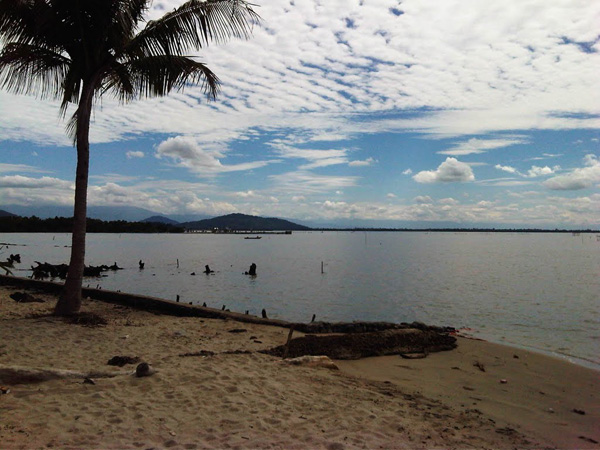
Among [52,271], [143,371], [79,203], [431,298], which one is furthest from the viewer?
[52,271]

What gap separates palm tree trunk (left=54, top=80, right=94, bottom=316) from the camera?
464 inches

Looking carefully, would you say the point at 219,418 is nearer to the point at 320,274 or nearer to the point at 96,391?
the point at 96,391

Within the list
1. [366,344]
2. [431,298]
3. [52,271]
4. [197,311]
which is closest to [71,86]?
→ [197,311]

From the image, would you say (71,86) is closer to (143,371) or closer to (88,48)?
(88,48)

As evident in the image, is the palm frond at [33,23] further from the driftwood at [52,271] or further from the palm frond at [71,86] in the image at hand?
the driftwood at [52,271]

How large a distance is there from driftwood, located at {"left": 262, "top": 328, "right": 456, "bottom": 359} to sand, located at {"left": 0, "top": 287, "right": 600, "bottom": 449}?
440 millimetres

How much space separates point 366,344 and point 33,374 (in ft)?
25.1

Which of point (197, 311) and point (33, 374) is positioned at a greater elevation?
point (33, 374)

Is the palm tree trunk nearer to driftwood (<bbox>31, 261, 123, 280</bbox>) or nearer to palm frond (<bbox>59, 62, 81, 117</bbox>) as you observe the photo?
palm frond (<bbox>59, 62, 81, 117</bbox>)

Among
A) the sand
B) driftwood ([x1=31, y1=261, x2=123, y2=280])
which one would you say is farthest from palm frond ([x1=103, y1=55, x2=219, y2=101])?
driftwood ([x1=31, y1=261, x2=123, y2=280])

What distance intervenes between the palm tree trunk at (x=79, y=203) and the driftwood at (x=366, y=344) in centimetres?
611

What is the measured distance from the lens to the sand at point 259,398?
511 cm

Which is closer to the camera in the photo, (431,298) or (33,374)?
(33,374)

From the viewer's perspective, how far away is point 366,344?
37.3 feet
